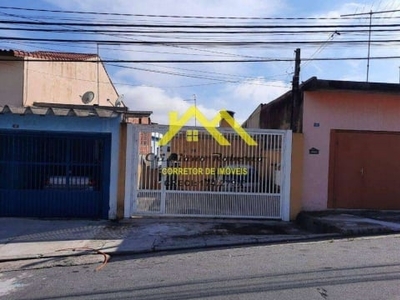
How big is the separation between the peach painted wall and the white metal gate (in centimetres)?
81

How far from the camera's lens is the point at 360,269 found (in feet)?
18.3

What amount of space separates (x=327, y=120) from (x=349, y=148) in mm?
957

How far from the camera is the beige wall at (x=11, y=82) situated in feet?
47.2

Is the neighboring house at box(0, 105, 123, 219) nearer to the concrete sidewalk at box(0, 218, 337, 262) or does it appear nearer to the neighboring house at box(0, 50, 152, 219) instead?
the neighboring house at box(0, 50, 152, 219)

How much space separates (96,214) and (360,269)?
246 inches

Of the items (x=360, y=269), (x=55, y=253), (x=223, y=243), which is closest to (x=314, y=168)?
(x=223, y=243)

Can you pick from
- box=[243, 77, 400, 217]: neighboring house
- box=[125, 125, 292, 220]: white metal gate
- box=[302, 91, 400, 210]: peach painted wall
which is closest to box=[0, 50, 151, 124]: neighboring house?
box=[125, 125, 292, 220]: white metal gate

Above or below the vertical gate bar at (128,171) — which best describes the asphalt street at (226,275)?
below

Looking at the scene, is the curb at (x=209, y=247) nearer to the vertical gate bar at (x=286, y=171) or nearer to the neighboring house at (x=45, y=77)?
the vertical gate bar at (x=286, y=171)

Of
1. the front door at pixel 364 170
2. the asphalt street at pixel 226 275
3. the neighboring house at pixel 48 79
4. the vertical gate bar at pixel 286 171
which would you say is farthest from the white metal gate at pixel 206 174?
the asphalt street at pixel 226 275

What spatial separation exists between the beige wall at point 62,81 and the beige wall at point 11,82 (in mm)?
254

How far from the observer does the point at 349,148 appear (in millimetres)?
10547

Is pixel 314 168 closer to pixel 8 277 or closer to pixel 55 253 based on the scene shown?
pixel 55 253

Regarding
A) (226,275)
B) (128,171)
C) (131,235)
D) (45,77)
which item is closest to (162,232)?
(131,235)
